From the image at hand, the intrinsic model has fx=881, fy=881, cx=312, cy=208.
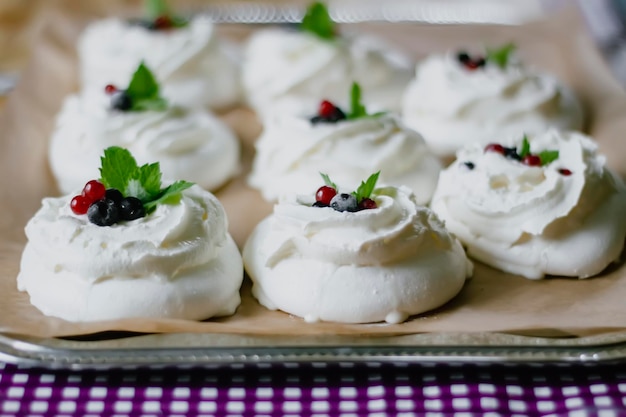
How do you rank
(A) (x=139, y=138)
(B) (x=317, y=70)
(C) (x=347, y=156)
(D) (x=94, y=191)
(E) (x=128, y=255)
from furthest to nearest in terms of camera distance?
(B) (x=317, y=70)
(A) (x=139, y=138)
(C) (x=347, y=156)
(D) (x=94, y=191)
(E) (x=128, y=255)

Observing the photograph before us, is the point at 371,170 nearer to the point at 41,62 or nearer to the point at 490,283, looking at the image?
the point at 490,283

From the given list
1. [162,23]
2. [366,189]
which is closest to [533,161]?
[366,189]

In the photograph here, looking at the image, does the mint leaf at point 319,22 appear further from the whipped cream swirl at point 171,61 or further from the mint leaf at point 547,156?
the mint leaf at point 547,156

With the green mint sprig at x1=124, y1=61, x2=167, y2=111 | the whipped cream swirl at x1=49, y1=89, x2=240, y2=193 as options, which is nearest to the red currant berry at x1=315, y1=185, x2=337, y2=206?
the whipped cream swirl at x1=49, y1=89, x2=240, y2=193

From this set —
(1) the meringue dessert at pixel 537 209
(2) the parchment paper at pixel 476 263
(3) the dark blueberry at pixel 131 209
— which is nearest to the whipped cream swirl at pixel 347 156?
(2) the parchment paper at pixel 476 263

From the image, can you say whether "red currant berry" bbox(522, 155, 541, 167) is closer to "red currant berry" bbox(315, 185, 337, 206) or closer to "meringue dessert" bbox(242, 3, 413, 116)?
"red currant berry" bbox(315, 185, 337, 206)

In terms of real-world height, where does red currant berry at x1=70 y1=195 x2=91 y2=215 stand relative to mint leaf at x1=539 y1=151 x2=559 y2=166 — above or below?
below

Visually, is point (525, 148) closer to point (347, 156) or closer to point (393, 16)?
point (347, 156)
